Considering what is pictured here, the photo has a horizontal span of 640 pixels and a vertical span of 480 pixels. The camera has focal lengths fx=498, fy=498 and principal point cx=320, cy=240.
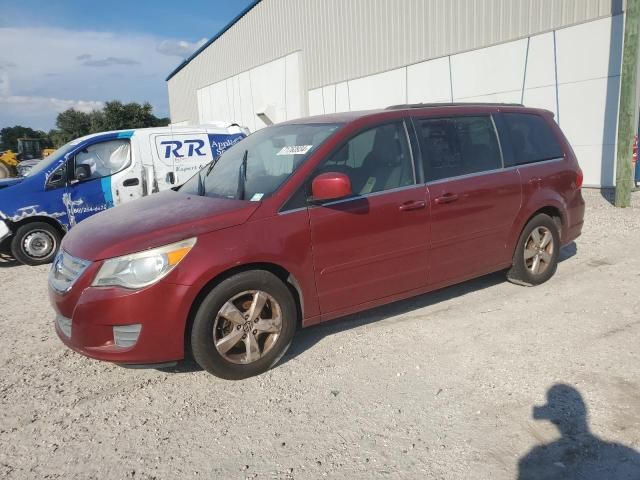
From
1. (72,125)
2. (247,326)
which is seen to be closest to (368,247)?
(247,326)

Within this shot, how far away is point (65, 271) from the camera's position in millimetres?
3248

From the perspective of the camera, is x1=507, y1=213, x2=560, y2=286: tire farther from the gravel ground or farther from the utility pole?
the utility pole

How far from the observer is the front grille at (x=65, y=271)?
3098 millimetres

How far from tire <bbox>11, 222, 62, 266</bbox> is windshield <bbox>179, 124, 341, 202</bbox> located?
12.5 feet

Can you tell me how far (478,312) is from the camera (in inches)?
171

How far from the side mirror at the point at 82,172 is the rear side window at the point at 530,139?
5.83 meters

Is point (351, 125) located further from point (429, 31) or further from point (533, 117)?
point (429, 31)

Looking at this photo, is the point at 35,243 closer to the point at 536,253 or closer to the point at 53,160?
the point at 53,160

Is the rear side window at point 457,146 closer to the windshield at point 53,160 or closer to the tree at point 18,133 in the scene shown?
the windshield at point 53,160

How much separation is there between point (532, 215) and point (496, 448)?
2.78 m

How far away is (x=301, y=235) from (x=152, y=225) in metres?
0.97

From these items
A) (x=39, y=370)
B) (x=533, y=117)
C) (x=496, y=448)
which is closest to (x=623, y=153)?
(x=533, y=117)

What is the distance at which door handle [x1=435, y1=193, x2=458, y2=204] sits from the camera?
156 inches

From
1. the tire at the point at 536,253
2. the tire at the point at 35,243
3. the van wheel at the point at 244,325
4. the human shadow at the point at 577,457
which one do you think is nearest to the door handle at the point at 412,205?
the van wheel at the point at 244,325
